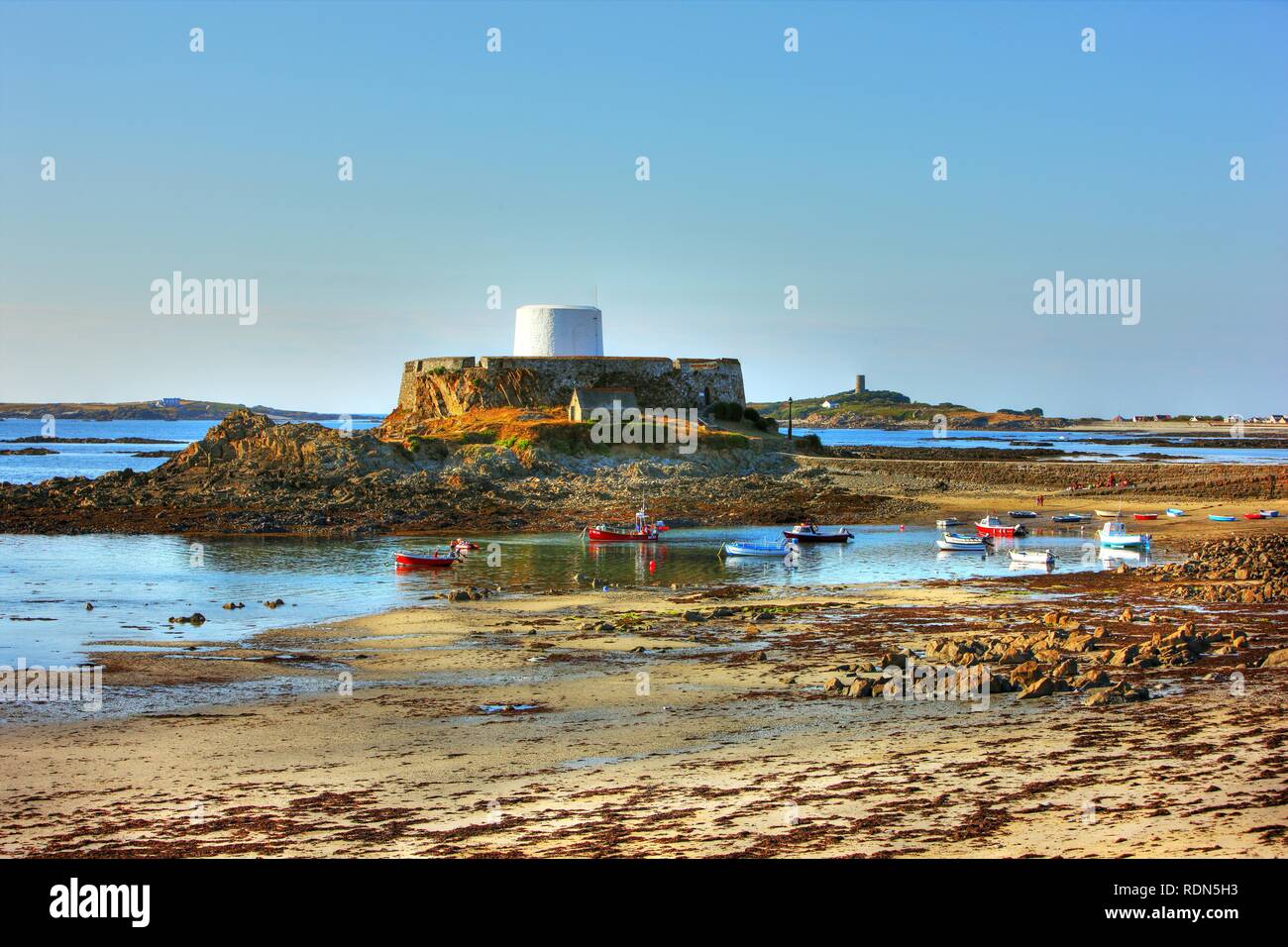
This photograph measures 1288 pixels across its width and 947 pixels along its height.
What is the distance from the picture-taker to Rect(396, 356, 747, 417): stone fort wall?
200ft

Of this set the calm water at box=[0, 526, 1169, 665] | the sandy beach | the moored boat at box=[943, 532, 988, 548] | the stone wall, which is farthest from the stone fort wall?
the sandy beach

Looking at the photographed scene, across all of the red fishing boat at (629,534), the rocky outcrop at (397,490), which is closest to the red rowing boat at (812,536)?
the red fishing boat at (629,534)

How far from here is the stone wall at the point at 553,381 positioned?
60.8m

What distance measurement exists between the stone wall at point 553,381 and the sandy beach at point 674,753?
1607 inches

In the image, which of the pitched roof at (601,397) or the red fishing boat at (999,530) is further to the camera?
the pitched roof at (601,397)

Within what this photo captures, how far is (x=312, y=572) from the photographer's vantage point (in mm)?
30625

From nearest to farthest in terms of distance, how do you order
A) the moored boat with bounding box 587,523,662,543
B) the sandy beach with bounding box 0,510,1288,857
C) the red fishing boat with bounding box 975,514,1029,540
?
the sandy beach with bounding box 0,510,1288,857, the moored boat with bounding box 587,523,662,543, the red fishing boat with bounding box 975,514,1029,540

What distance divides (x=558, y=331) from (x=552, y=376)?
4818mm

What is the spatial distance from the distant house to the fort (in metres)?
1.05

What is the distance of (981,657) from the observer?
52.5 ft

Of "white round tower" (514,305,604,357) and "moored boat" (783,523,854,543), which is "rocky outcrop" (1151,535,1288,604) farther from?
"white round tower" (514,305,604,357)

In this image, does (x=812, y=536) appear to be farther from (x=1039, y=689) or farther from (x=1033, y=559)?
(x=1039, y=689)

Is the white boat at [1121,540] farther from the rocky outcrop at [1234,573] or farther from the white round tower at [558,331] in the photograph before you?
the white round tower at [558,331]
